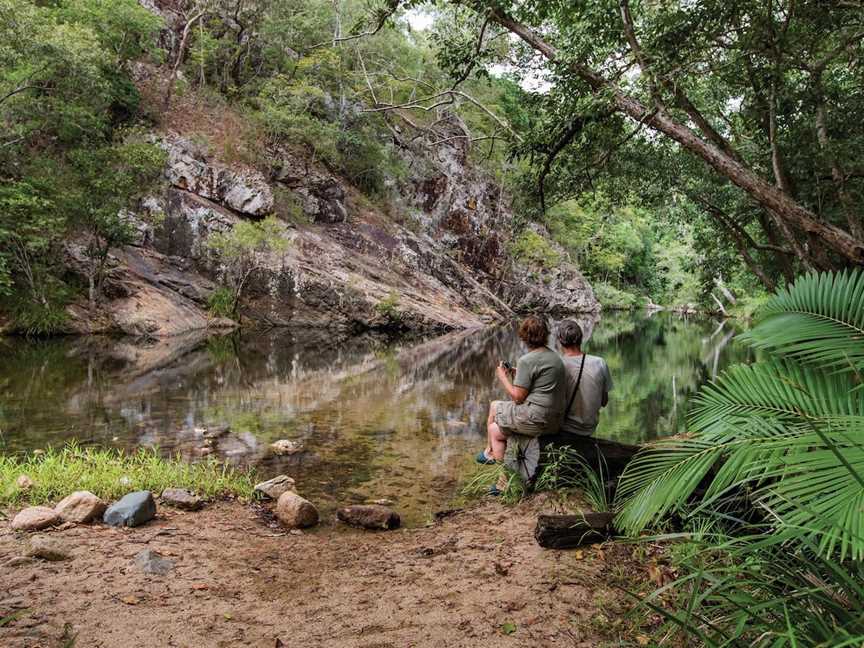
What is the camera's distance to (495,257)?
4438 centimetres

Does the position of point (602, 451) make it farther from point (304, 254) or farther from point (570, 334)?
point (304, 254)

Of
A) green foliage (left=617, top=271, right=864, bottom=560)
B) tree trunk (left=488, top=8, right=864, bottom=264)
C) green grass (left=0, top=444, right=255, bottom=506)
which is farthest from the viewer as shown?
tree trunk (left=488, top=8, right=864, bottom=264)

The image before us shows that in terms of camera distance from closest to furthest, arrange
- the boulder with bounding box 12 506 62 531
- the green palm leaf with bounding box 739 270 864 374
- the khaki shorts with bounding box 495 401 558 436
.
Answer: the green palm leaf with bounding box 739 270 864 374 → the boulder with bounding box 12 506 62 531 → the khaki shorts with bounding box 495 401 558 436

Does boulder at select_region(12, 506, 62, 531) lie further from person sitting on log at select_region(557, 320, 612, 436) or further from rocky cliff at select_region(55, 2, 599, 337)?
rocky cliff at select_region(55, 2, 599, 337)

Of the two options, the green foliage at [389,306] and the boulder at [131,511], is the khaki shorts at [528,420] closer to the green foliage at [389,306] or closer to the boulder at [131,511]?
the boulder at [131,511]

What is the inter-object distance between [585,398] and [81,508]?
13.8 ft

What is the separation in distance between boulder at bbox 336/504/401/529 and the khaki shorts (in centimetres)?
131

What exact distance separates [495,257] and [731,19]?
37.7 metres

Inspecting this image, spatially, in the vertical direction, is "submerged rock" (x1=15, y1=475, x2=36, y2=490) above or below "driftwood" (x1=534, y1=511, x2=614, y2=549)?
below

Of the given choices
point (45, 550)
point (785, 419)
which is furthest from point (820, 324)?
point (45, 550)

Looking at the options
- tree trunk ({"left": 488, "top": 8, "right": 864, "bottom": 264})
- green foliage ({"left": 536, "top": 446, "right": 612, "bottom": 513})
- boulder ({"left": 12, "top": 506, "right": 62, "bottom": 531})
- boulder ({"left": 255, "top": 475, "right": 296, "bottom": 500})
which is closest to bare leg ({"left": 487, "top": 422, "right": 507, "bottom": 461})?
green foliage ({"left": 536, "top": 446, "right": 612, "bottom": 513})

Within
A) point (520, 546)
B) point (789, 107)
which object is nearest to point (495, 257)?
point (789, 107)

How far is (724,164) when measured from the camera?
22.1 ft

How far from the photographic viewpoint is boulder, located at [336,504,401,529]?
16.7 feet
